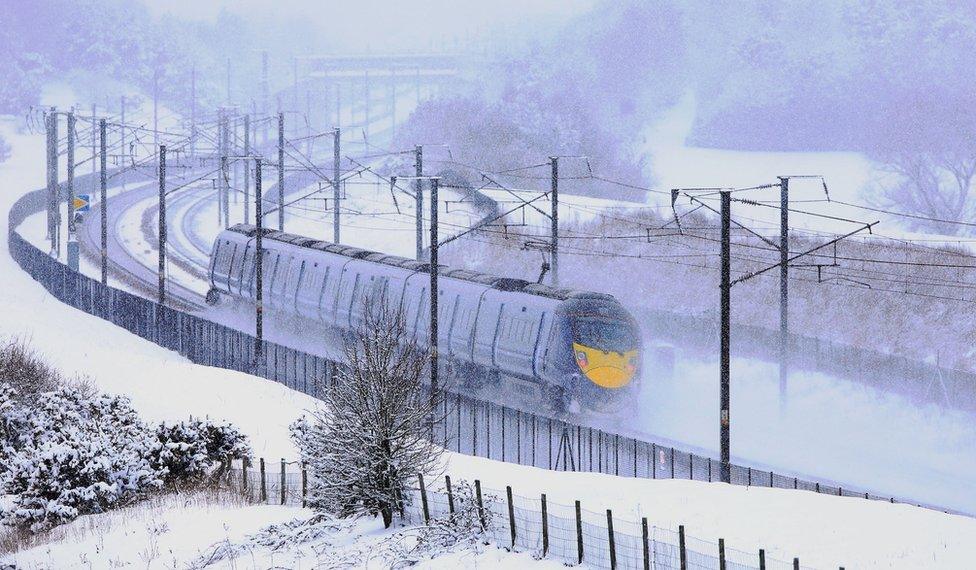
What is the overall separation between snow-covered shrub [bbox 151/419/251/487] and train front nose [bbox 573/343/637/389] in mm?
10276

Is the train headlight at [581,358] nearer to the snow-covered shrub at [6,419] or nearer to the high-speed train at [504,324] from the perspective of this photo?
the high-speed train at [504,324]

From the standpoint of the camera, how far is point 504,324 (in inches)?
1459

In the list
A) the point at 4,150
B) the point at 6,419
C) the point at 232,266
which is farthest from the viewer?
the point at 4,150

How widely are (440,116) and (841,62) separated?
117ft

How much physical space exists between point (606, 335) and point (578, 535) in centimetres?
1848

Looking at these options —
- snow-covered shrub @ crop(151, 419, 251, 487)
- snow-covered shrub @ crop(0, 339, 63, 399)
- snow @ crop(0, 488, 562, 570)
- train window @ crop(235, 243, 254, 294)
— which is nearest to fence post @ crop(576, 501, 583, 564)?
snow @ crop(0, 488, 562, 570)

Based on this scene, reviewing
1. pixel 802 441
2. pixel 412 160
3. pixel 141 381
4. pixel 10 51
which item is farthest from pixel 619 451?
pixel 10 51

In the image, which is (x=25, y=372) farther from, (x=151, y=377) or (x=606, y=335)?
(x=606, y=335)

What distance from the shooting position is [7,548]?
2536cm

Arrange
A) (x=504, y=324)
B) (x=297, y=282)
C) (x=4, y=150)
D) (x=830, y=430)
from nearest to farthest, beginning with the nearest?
(x=504, y=324), (x=830, y=430), (x=297, y=282), (x=4, y=150)

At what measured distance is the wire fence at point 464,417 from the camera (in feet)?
100

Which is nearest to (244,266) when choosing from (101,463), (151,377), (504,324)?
(151,377)

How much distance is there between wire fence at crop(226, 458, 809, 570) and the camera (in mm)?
17141

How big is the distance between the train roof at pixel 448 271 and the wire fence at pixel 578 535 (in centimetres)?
1426
